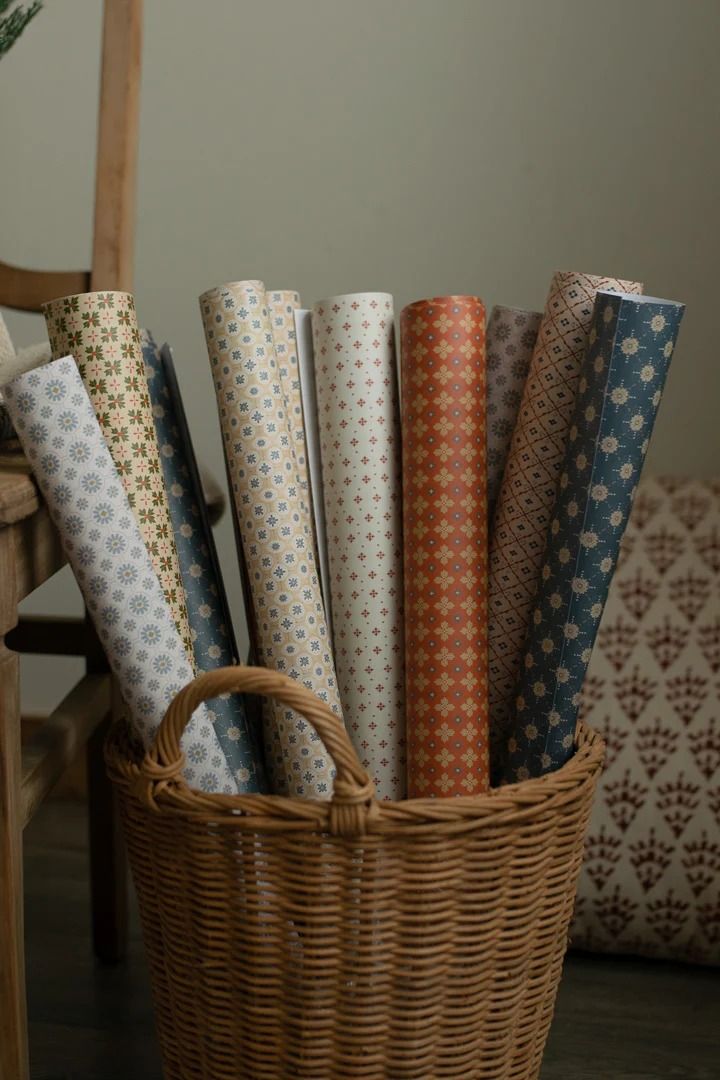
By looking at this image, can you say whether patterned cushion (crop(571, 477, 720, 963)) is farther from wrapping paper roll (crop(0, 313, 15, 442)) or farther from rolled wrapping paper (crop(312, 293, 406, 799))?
wrapping paper roll (crop(0, 313, 15, 442))

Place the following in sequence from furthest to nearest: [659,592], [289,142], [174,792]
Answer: [289,142], [659,592], [174,792]

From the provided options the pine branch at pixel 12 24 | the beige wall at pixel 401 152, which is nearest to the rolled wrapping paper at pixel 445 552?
the pine branch at pixel 12 24

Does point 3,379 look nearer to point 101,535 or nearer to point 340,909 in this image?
point 101,535

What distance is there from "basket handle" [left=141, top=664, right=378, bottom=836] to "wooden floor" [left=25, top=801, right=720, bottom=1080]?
45 centimetres

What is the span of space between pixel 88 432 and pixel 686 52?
0.90 meters

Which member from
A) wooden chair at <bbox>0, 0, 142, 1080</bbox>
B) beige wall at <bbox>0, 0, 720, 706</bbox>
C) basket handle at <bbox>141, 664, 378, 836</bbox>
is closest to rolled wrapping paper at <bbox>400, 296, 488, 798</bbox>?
basket handle at <bbox>141, 664, 378, 836</bbox>

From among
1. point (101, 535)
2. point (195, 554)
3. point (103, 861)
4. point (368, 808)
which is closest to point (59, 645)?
point (103, 861)

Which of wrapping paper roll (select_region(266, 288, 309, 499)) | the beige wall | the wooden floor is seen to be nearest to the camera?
wrapping paper roll (select_region(266, 288, 309, 499))

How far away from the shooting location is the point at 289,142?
4.32 ft

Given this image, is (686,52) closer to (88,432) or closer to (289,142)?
(289,142)

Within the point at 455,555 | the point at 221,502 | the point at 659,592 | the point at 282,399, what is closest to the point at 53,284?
the point at 221,502

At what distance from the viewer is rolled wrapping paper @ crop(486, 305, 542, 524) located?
828 millimetres

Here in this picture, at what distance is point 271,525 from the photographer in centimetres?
73

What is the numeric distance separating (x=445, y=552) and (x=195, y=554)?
0.18m
